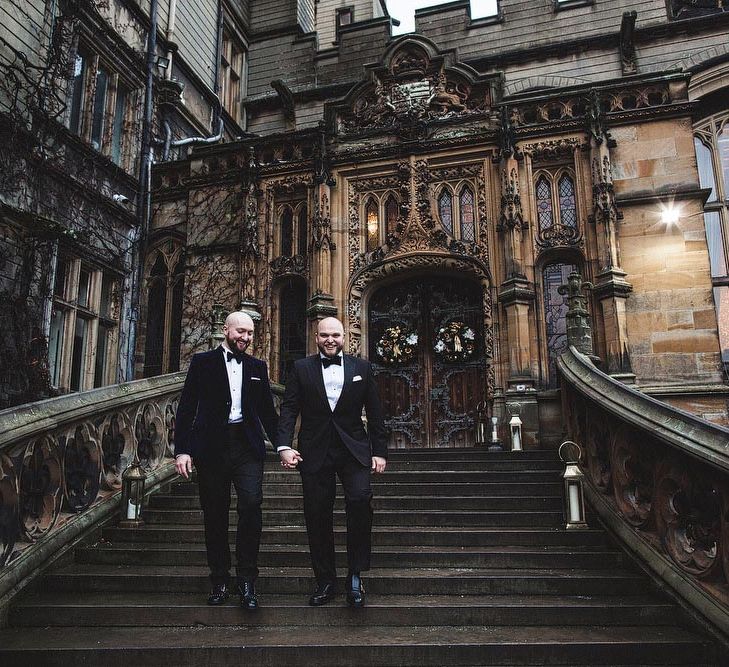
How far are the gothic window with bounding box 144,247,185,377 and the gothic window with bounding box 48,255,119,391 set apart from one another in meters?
0.82

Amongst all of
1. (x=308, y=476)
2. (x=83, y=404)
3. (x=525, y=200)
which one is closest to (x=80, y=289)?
(x=83, y=404)

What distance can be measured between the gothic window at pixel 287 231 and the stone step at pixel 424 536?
742 centimetres

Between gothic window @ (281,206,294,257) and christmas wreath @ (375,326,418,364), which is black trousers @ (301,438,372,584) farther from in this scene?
gothic window @ (281,206,294,257)

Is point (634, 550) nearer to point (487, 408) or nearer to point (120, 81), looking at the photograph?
point (487, 408)

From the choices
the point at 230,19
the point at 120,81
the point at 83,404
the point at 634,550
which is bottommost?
the point at 634,550

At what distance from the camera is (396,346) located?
11.8 meters

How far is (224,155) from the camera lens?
511 inches

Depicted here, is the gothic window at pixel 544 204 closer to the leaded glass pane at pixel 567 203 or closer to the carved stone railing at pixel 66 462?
the leaded glass pane at pixel 567 203

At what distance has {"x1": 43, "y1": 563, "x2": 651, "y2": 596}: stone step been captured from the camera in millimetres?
4449

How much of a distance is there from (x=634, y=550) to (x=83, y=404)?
4418mm

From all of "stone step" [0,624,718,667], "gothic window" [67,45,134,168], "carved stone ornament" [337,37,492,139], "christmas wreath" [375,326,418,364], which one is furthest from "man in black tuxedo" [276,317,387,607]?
"gothic window" [67,45,134,168]

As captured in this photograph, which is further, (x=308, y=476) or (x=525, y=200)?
(x=525, y=200)

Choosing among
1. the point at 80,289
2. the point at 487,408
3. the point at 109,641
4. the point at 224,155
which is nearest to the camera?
the point at 109,641

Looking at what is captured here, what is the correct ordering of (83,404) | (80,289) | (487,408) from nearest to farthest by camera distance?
(83,404)
(487,408)
(80,289)
